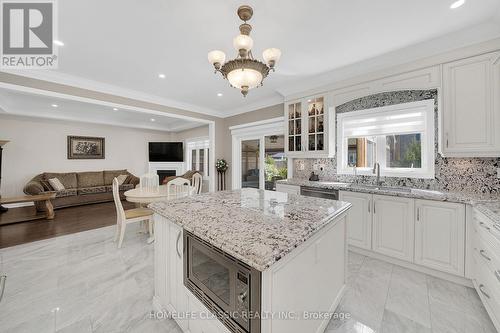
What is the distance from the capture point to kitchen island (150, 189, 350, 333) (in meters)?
0.86

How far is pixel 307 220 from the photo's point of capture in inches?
46.7

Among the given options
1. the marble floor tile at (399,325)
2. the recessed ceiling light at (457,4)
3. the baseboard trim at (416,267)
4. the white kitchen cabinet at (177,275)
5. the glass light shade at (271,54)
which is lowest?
the marble floor tile at (399,325)

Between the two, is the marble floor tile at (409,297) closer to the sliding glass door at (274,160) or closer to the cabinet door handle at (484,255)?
the cabinet door handle at (484,255)

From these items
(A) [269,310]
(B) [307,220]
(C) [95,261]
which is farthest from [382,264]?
(C) [95,261]

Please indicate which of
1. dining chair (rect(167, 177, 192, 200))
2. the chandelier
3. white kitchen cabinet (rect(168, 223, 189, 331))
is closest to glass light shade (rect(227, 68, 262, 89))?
the chandelier

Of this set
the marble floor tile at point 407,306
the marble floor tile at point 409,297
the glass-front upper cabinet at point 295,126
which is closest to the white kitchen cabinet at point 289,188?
the glass-front upper cabinet at point 295,126

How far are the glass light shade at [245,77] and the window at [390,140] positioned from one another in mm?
2139

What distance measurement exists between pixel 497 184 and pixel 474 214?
0.66 meters

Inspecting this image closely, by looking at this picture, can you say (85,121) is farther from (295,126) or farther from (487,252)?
(487,252)

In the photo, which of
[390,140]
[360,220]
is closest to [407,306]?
[360,220]

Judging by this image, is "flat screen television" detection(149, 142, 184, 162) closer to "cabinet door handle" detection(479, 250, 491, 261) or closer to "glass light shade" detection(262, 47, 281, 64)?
"glass light shade" detection(262, 47, 281, 64)

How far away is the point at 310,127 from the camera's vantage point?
136 inches

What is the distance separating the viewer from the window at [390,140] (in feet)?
8.50

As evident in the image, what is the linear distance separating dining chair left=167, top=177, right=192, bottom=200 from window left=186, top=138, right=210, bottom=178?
359 centimetres
